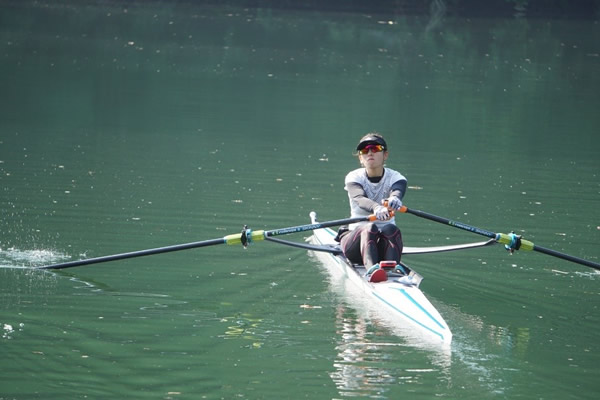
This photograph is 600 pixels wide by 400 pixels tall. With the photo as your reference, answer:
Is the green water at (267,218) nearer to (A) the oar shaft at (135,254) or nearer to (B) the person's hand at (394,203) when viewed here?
(A) the oar shaft at (135,254)

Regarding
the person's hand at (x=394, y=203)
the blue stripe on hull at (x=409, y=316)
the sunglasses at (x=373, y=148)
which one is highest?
the sunglasses at (x=373, y=148)

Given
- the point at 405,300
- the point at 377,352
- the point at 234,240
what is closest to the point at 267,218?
Result: the point at 234,240

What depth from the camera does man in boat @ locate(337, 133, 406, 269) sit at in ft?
29.6

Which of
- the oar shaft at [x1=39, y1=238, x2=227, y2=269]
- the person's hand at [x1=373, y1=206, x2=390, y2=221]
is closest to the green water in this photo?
the oar shaft at [x1=39, y1=238, x2=227, y2=269]

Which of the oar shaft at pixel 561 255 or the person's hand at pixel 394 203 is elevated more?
the person's hand at pixel 394 203

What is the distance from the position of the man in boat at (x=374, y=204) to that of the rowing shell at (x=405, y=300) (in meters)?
0.18

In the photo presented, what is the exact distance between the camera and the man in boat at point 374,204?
9.01 metres

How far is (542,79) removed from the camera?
93.1ft

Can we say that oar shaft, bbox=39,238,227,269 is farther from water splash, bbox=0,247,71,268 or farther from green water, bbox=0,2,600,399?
water splash, bbox=0,247,71,268

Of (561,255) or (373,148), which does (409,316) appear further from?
(561,255)

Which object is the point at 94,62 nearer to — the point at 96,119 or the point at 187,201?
the point at 96,119

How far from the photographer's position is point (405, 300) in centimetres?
834

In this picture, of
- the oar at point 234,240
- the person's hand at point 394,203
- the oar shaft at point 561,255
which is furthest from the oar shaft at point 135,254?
the oar shaft at point 561,255

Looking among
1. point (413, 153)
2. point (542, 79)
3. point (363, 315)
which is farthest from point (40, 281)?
point (542, 79)
